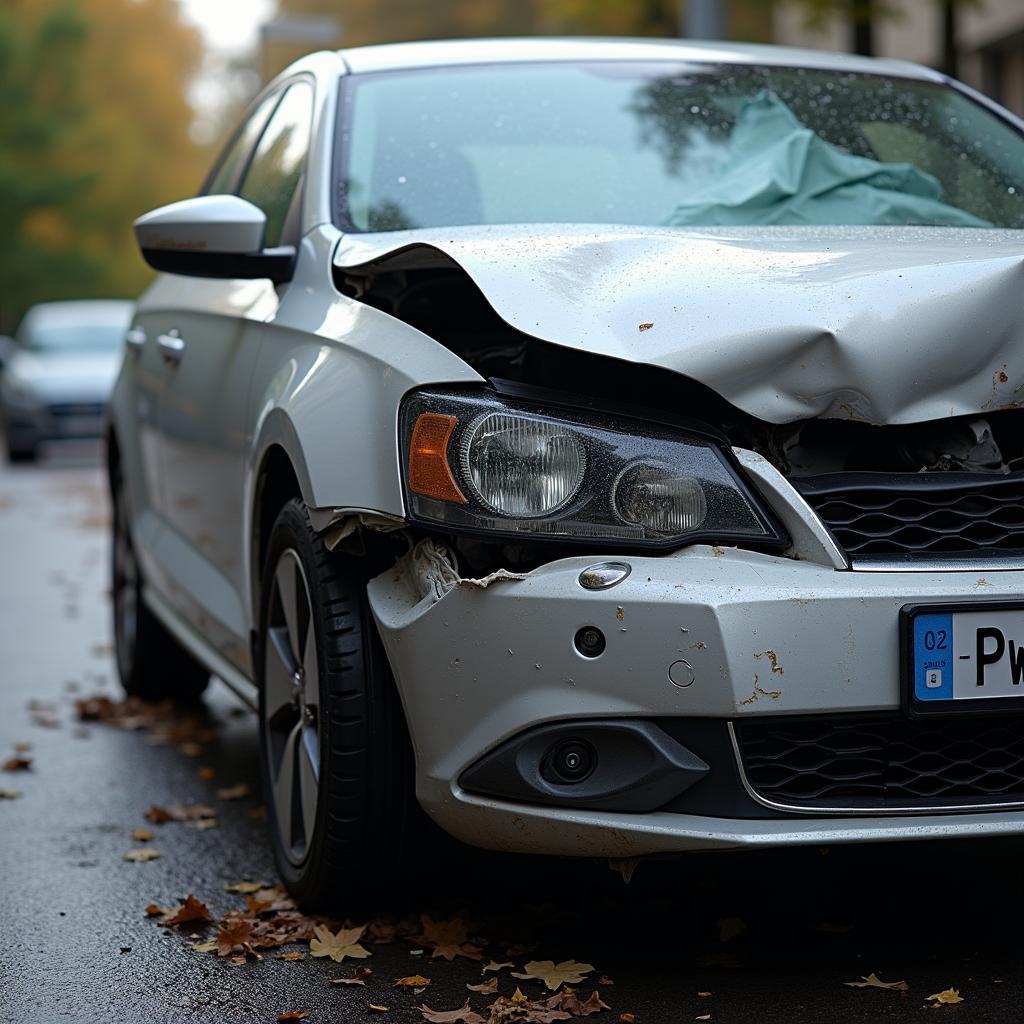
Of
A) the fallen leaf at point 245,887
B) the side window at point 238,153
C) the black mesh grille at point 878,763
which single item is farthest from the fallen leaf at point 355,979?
the side window at point 238,153

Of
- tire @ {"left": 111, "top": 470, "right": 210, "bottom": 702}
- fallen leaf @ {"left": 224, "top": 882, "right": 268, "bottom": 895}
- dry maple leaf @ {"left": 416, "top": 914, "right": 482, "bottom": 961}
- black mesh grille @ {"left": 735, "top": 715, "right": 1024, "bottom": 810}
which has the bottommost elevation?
tire @ {"left": 111, "top": 470, "right": 210, "bottom": 702}

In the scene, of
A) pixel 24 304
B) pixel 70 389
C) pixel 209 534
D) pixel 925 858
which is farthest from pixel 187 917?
pixel 24 304

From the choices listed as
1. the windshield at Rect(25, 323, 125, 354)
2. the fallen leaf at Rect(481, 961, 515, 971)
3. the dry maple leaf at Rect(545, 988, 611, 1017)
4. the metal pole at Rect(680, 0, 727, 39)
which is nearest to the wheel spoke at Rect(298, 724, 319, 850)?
the fallen leaf at Rect(481, 961, 515, 971)

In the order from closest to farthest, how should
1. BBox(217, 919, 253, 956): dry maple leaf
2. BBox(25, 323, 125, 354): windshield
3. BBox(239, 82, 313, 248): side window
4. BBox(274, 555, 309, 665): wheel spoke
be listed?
1. BBox(217, 919, 253, 956): dry maple leaf
2. BBox(274, 555, 309, 665): wheel spoke
3. BBox(239, 82, 313, 248): side window
4. BBox(25, 323, 125, 354): windshield

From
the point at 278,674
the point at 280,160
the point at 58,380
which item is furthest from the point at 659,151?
the point at 58,380

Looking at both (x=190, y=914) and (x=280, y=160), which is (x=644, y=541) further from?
(x=280, y=160)

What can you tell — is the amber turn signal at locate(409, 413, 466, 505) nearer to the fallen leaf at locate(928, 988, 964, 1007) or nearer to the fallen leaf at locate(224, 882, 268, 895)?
the fallen leaf at locate(928, 988, 964, 1007)

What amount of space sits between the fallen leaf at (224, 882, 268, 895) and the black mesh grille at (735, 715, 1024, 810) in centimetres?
135

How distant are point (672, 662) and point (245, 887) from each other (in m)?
1.43

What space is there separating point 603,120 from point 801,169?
0.47 metres

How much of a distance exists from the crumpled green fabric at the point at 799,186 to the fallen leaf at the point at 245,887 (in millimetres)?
1652

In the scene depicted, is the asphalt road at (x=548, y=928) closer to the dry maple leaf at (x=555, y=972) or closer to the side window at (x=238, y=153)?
the dry maple leaf at (x=555, y=972)

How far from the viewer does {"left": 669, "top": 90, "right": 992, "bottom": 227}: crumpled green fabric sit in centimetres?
414

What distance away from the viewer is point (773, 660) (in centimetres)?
286
